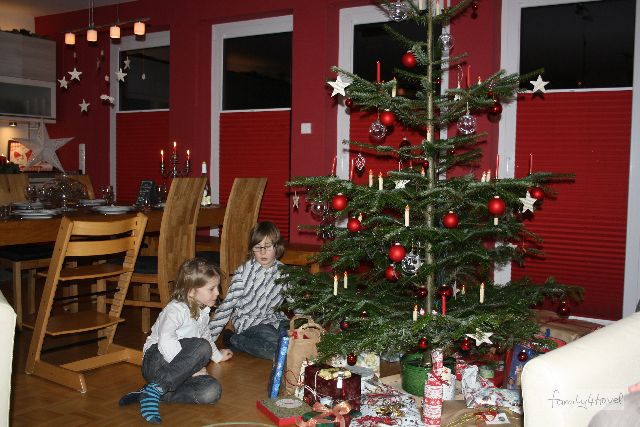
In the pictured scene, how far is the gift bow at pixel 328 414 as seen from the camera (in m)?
2.29

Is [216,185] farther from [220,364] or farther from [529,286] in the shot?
[529,286]

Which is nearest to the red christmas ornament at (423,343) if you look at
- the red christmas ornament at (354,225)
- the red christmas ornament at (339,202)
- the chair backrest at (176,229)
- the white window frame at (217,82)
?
the red christmas ornament at (354,225)

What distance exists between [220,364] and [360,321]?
3.69 feet

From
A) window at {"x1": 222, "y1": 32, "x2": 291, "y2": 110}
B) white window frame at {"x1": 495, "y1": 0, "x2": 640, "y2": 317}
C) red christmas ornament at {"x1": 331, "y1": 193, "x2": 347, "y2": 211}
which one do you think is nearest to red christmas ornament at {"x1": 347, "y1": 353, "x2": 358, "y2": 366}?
red christmas ornament at {"x1": 331, "y1": 193, "x2": 347, "y2": 211}

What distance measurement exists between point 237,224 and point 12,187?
6.56 feet

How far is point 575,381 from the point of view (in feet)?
4.48

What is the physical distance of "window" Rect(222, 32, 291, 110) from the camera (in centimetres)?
581

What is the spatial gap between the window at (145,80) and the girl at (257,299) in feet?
11.0

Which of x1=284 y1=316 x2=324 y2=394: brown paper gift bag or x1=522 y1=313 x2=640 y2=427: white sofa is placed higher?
x1=522 y1=313 x2=640 y2=427: white sofa

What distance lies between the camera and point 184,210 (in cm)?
397

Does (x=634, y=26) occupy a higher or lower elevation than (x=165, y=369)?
higher

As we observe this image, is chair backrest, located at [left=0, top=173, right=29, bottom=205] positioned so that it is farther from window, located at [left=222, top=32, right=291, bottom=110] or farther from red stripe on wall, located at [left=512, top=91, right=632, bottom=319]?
red stripe on wall, located at [left=512, top=91, right=632, bottom=319]

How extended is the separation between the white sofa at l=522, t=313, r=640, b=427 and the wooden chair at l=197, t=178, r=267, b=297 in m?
2.81

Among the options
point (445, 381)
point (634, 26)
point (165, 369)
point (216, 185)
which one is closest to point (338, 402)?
point (445, 381)
